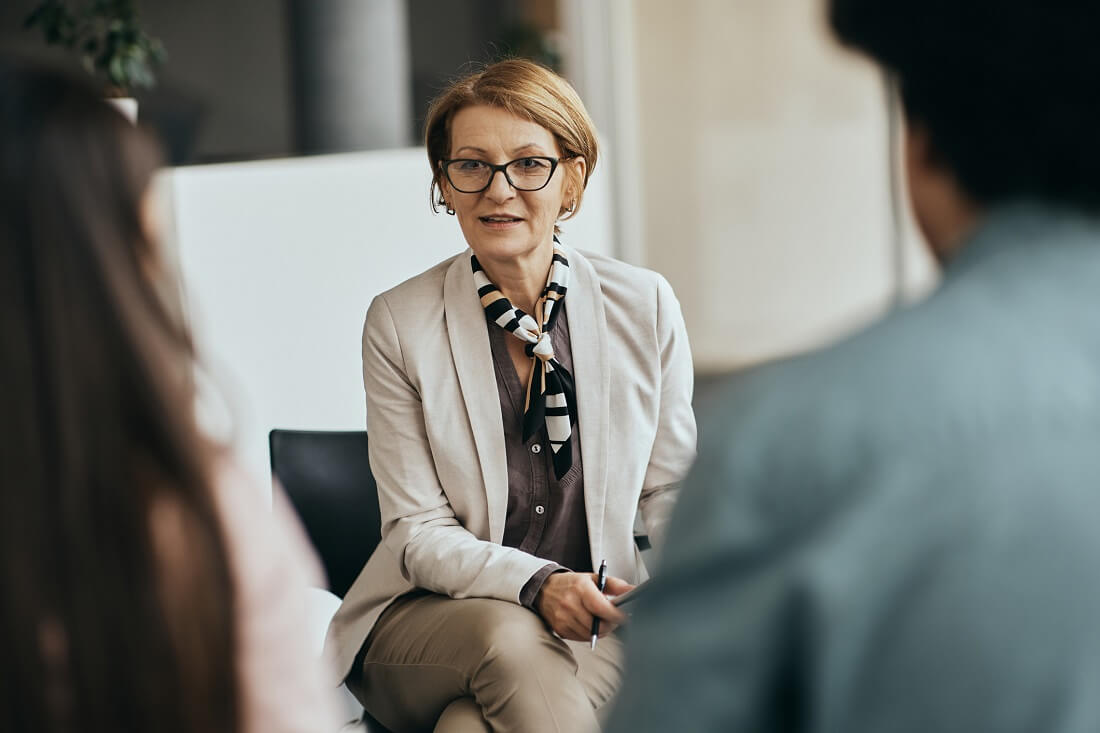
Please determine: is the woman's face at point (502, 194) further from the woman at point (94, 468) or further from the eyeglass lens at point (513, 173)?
the woman at point (94, 468)

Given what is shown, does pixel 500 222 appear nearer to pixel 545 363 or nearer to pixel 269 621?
pixel 545 363

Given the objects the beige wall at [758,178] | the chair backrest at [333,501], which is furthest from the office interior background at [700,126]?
the chair backrest at [333,501]

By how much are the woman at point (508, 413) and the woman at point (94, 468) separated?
1029 mm

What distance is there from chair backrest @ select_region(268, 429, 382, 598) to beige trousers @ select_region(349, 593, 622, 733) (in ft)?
1.31

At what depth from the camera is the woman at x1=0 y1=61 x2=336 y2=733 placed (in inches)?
32.0

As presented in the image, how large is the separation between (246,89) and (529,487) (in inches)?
185

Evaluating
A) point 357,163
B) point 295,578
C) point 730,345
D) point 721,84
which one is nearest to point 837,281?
point 730,345

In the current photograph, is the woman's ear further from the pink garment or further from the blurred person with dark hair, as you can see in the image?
the blurred person with dark hair

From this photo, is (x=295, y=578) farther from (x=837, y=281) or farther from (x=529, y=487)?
(x=837, y=281)

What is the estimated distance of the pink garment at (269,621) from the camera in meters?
0.90

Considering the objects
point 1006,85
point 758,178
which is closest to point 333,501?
point 1006,85

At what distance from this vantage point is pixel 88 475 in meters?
0.81

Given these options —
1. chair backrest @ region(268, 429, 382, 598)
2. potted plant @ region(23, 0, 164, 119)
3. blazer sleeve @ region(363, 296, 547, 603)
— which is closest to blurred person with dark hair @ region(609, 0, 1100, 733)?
blazer sleeve @ region(363, 296, 547, 603)

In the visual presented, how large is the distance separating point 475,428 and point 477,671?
0.41 meters
